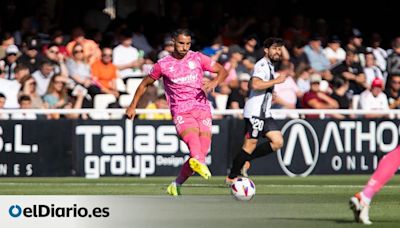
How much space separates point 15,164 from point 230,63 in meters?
4.83

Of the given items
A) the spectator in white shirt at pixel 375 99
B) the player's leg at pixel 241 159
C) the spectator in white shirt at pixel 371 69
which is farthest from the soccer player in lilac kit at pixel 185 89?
the spectator in white shirt at pixel 371 69

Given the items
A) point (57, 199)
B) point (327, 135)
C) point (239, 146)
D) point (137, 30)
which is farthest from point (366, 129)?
point (57, 199)

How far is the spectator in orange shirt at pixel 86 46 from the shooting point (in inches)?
1014

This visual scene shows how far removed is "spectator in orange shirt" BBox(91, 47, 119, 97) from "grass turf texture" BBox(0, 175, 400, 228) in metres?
2.20

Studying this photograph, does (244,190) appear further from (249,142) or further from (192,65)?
(249,142)

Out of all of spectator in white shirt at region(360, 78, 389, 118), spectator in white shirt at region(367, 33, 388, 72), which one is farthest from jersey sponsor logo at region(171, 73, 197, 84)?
spectator in white shirt at region(367, 33, 388, 72)

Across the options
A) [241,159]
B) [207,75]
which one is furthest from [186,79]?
[207,75]

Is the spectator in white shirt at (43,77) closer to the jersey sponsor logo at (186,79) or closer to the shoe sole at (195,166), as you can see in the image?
the jersey sponsor logo at (186,79)

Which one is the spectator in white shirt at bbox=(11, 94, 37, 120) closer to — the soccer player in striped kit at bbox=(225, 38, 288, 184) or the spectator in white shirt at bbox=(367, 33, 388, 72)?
the soccer player in striped kit at bbox=(225, 38, 288, 184)

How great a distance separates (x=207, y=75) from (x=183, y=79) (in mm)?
7810

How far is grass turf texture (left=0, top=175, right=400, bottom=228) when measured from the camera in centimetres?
1393

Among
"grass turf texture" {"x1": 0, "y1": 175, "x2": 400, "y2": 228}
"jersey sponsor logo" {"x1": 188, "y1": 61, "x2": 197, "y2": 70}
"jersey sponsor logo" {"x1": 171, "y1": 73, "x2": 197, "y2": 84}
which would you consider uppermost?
"jersey sponsor logo" {"x1": 188, "y1": 61, "x2": 197, "y2": 70}

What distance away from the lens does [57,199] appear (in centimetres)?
1524

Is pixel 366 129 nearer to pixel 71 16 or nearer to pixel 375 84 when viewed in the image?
pixel 375 84
